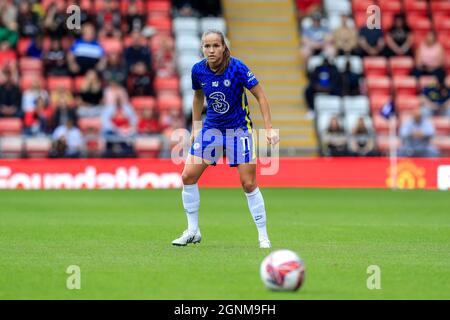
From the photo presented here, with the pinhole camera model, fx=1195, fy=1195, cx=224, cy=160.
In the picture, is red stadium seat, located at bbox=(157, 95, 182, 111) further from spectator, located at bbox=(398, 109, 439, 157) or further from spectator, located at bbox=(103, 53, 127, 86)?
spectator, located at bbox=(398, 109, 439, 157)

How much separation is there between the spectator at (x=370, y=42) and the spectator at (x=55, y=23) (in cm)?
696

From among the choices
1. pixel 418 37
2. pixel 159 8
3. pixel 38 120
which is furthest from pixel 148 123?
pixel 418 37

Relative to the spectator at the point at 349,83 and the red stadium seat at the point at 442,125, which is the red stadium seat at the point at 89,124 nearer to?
the spectator at the point at 349,83

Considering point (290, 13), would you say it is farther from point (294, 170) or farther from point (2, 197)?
point (2, 197)

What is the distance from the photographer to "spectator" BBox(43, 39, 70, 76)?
26266 mm

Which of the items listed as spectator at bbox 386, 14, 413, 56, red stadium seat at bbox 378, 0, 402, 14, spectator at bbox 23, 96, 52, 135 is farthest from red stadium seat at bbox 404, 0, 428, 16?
spectator at bbox 23, 96, 52, 135

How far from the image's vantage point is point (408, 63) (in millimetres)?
28656

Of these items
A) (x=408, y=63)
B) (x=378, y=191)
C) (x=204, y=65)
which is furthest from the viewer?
(x=408, y=63)

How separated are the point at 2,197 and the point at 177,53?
7.81m

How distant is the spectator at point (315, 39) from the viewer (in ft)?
91.6

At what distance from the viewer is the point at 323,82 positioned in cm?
2695

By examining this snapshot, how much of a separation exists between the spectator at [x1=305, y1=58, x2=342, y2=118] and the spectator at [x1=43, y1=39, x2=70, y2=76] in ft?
17.9

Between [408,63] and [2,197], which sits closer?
[2,197]
